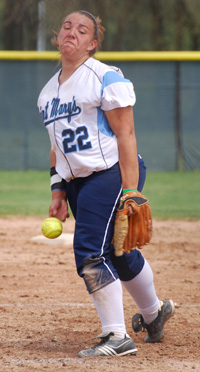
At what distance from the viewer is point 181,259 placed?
5.71 m

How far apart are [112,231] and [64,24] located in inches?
42.9

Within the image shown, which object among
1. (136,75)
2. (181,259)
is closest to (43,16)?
(136,75)

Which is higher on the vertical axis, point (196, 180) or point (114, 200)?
point (114, 200)

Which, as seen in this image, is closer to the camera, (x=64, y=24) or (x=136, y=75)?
(x=64, y=24)

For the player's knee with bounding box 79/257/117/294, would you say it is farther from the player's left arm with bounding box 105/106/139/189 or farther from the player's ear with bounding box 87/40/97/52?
the player's ear with bounding box 87/40/97/52

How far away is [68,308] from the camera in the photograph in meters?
4.10

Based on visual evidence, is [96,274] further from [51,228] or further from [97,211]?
[51,228]

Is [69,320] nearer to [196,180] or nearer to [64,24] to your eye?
[64,24]

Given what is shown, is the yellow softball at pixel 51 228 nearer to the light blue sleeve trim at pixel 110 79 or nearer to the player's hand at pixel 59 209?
the player's hand at pixel 59 209

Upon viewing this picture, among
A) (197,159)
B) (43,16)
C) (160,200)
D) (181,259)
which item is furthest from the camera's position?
(43,16)

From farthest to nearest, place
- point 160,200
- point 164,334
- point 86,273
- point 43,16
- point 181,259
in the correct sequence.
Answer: point 43,16 < point 160,200 < point 181,259 < point 164,334 < point 86,273

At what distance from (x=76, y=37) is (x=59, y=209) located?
93 cm

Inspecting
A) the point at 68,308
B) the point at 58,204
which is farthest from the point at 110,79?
the point at 68,308

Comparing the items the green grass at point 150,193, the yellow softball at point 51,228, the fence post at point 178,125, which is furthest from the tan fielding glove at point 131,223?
the fence post at point 178,125
